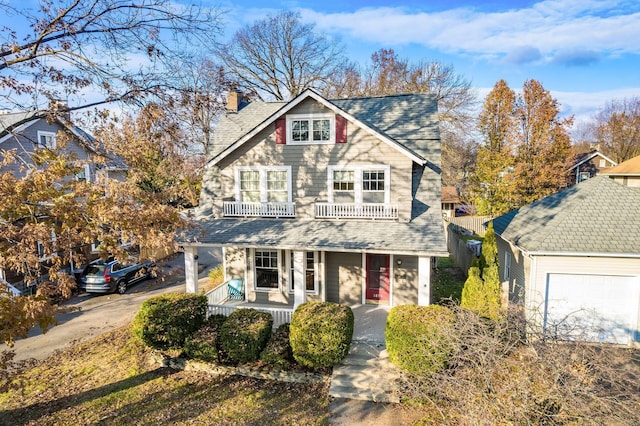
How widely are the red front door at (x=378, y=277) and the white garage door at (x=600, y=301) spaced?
5236 millimetres

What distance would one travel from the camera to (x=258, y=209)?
13.6 meters

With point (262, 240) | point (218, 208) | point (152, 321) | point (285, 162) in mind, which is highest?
point (285, 162)

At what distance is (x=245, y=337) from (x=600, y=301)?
35.3 feet

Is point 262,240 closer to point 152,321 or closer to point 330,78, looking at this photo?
point 152,321

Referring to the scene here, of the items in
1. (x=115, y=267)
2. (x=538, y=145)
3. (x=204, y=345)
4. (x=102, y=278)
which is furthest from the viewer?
(x=538, y=145)

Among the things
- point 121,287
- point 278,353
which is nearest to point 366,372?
point 278,353

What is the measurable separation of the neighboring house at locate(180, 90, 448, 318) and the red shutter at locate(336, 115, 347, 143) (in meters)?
0.04

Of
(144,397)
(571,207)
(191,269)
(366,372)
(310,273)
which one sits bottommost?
(144,397)

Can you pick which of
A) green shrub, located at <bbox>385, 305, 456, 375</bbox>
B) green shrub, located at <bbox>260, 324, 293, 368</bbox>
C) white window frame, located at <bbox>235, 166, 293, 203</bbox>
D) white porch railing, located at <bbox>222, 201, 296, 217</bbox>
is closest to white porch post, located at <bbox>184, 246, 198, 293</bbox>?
white porch railing, located at <bbox>222, 201, 296, 217</bbox>

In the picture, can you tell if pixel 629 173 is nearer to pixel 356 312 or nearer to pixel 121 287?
pixel 356 312

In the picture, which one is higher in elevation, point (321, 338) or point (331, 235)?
point (331, 235)

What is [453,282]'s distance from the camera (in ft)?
56.6

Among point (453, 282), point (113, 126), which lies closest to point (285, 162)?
point (113, 126)

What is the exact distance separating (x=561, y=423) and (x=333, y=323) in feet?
16.5
